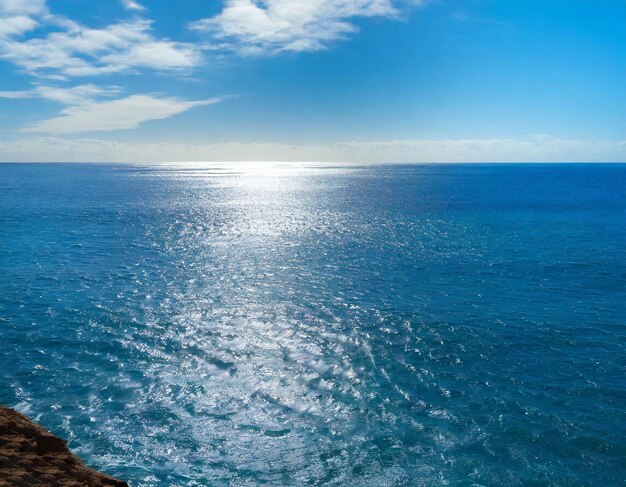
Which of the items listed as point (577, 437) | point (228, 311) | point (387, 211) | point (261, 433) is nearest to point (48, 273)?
point (228, 311)

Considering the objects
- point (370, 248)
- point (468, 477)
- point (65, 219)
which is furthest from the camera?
point (65, 219)

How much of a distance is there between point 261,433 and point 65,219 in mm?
73193

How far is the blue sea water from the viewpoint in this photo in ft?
56.4

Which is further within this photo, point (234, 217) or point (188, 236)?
point (234, 217)

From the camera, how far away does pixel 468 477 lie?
16203 millimetres

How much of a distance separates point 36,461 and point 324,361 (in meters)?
15.4

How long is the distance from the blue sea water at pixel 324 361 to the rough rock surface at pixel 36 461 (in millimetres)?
4379

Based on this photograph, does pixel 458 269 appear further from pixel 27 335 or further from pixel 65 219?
pixel 65 219

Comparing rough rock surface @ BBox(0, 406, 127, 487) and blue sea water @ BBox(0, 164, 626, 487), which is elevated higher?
rough rock surface @ BBox(0, 406, 127, 487)

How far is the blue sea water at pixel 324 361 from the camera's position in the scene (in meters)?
17.2

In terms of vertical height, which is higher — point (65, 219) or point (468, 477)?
point (65, 219)

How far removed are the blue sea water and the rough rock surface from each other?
4379 mm

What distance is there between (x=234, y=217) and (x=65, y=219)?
98.5ft

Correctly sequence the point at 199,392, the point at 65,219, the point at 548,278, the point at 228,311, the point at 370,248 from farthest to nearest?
the point at 65,219 → the point at 370,248 → the point at 548,278 → the point at 228,311 → the point at 199,392
